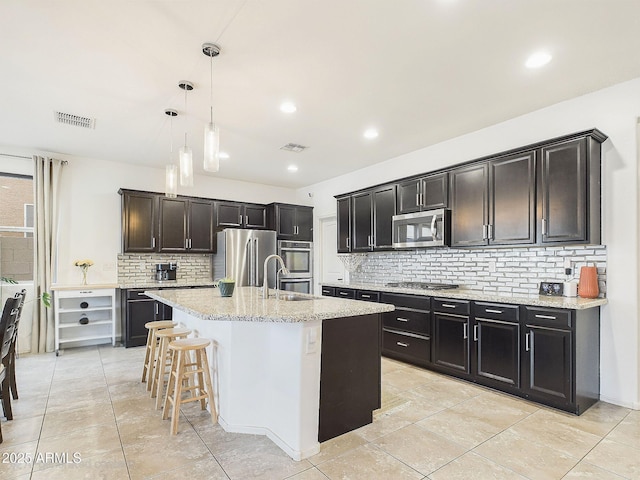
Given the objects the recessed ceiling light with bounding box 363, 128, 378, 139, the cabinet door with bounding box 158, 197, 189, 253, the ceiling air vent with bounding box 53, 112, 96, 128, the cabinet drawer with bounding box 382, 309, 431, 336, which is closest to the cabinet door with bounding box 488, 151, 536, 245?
the cabinet drawer with bounding box 382, 309, 431, 336

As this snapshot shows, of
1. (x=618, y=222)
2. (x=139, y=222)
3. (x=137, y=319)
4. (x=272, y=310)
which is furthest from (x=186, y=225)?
(x=618, y=222)

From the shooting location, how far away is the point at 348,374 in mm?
2598

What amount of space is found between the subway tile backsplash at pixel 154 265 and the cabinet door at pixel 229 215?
27.3 inches

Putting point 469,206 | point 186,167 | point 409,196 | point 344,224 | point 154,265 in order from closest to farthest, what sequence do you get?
point 186,167
point 469,206
point 409,196
point 344,224
point 154,265

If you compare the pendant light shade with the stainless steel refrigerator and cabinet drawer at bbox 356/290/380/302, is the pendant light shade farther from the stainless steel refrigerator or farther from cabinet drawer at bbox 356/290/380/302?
the stainless steel refrigerator

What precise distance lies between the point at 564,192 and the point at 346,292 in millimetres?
2929

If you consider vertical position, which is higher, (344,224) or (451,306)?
(344,224)

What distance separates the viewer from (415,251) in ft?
16.5

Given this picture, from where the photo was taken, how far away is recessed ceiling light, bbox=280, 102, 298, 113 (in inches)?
139

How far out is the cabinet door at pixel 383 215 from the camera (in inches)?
196

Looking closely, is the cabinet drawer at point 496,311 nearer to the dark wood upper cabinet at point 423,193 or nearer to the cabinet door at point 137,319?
the dark wood upper cabinet at point 423,193

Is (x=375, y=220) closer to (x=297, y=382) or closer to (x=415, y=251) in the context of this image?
(x=415, y=251)

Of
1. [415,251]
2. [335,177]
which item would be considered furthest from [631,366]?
[335,177]

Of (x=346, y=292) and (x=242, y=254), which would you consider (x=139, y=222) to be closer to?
(x=242, y=254)
